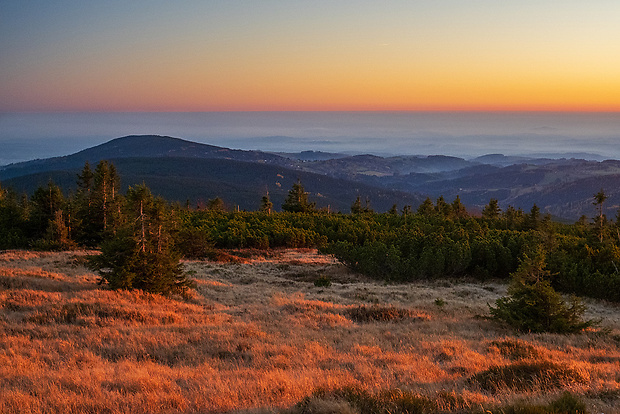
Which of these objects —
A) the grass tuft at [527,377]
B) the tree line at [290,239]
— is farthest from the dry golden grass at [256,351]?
the tree line at [290,239]

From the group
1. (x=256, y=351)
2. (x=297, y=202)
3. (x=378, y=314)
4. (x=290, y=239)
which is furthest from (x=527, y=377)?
(x=297, y=202)

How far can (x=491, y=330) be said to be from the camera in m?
14.7

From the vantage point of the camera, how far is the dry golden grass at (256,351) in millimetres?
6965

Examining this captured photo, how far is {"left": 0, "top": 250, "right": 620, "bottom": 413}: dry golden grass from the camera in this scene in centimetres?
696

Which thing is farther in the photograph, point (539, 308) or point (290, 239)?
point (290, 239)

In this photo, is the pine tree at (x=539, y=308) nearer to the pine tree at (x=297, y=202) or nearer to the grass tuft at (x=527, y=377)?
the grass tuft at (x=527, y=377)

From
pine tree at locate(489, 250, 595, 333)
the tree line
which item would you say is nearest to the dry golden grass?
pine tree at locate(489, 250, 595, 333)

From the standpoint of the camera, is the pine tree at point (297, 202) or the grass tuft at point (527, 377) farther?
the pine tree at point (297, 202)

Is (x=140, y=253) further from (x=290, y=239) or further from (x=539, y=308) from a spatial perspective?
(x=290, y=239)

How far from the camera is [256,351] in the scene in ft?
34.8

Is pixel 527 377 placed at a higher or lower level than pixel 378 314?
higher

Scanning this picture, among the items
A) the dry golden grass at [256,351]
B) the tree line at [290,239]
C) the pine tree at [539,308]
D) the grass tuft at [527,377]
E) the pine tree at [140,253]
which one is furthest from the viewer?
the tree line at [290,239]

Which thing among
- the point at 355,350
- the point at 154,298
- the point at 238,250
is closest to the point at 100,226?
the point at 238,250

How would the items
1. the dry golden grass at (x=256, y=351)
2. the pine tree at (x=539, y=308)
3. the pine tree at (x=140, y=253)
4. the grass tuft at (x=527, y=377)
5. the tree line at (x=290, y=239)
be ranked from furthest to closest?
the tree line at (x=290, y=239) < the pine tree at (x=140, y=253) < the pine tree at (x=539, y=308) < the grass tuft at (x=527, y=377) < the dry golden grass at (x=256, y=351)
